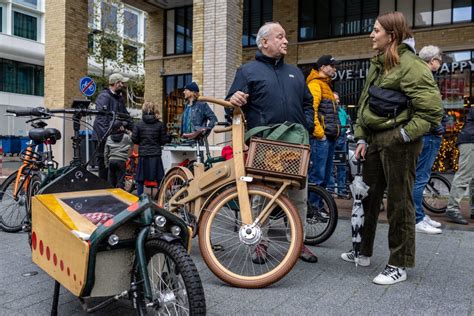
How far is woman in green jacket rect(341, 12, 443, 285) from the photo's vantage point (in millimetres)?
3535

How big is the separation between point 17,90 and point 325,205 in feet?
132

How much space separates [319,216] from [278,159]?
1630 mm

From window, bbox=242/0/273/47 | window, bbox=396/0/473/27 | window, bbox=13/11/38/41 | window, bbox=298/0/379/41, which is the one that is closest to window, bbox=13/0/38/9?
window, bbox=13/11/38/41

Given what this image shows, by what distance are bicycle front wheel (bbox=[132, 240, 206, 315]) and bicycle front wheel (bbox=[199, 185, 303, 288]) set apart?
3.41ft

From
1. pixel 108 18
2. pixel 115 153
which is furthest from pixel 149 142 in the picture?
pixel 108 18

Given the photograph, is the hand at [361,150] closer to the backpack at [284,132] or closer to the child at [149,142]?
the backpack at [284,132]

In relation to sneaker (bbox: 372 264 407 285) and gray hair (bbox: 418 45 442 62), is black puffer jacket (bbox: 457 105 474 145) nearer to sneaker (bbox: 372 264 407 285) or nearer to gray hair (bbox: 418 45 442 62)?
gray hair (bbox: 418 45 442 62)

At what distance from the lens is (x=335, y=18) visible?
17.6 m

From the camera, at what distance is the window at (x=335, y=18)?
56.0 feet

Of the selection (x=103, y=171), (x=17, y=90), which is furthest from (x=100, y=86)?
(x=103, y=171)

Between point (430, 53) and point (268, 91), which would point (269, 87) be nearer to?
point (268, 91)

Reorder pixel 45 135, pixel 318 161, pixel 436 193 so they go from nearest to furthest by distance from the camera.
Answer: pixel 45 135 → pixel 318 161 → pixel 436 193

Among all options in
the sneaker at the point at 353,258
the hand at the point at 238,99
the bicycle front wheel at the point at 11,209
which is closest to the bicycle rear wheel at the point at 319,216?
the sneaker at the point at 353,258

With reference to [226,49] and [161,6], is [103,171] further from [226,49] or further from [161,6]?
[161,6]
